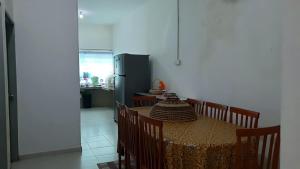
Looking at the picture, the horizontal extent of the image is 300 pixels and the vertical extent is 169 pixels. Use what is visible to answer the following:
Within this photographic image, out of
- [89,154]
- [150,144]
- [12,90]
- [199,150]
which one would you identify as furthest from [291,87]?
[12,90]

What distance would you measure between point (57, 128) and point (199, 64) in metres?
2.42

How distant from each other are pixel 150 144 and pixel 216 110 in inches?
51.9

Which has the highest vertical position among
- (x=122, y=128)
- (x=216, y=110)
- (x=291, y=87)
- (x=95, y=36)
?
(x=95, y=36)

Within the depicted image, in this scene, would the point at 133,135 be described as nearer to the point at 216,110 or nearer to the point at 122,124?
the point at 122,124

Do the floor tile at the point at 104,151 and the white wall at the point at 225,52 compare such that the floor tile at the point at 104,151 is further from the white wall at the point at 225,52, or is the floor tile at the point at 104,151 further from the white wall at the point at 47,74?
the white wall at the point at 225,52

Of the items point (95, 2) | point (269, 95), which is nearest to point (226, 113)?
point (269, 95)

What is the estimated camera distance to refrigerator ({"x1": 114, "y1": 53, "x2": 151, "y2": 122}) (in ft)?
17.4

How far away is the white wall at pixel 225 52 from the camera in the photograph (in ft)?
8.50

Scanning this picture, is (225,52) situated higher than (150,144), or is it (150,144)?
(225,52)

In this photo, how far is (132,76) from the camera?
210 inches

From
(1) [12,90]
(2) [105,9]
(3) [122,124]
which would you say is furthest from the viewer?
(2) [105,9]

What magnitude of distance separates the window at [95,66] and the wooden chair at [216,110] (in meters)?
5.39

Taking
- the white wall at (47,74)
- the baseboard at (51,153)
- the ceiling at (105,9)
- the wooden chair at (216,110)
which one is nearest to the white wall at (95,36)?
the ceiling at (105,9)

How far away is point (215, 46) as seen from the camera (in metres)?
3.44
